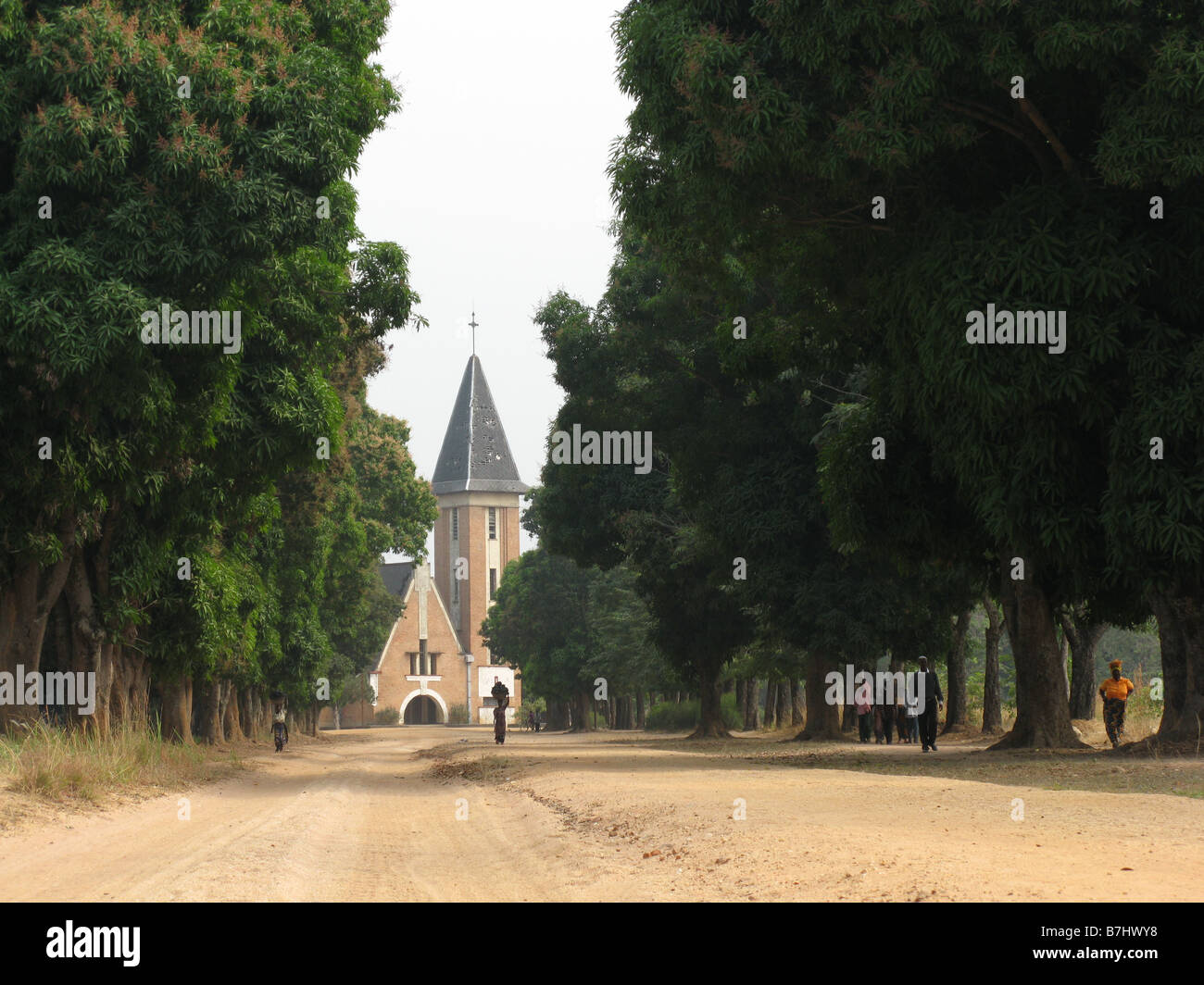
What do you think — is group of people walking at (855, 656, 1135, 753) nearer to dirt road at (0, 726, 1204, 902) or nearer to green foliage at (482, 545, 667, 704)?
dirt road at (0, 726, 1204, 902)

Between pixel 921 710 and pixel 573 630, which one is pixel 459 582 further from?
pixel 921 710

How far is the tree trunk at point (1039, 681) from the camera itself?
23.5 metres

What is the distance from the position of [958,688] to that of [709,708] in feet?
24.7

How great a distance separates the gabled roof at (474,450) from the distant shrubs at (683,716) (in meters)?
74.0

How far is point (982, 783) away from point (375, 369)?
993 inches

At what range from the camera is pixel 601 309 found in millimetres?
35969

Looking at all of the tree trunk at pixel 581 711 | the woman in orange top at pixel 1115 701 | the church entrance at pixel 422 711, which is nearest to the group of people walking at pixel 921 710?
the woman in orange top at pixel 1115 701

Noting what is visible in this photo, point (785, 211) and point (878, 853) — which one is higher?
point (785, 211)

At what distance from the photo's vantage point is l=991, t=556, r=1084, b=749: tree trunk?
927 inches

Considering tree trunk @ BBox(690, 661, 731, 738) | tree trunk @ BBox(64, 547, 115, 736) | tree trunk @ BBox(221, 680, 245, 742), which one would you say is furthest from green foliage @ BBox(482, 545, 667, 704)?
tree trunk @ BBox(64, 547, 115, 736)

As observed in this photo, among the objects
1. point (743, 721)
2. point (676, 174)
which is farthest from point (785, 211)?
point (743, 721)

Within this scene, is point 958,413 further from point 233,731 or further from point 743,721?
point 743,721

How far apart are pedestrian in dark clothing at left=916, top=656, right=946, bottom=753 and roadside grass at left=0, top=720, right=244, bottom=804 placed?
42.8 feet

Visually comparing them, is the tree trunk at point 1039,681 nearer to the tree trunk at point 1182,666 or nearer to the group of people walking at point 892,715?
the tree trunk at point 1182,666
